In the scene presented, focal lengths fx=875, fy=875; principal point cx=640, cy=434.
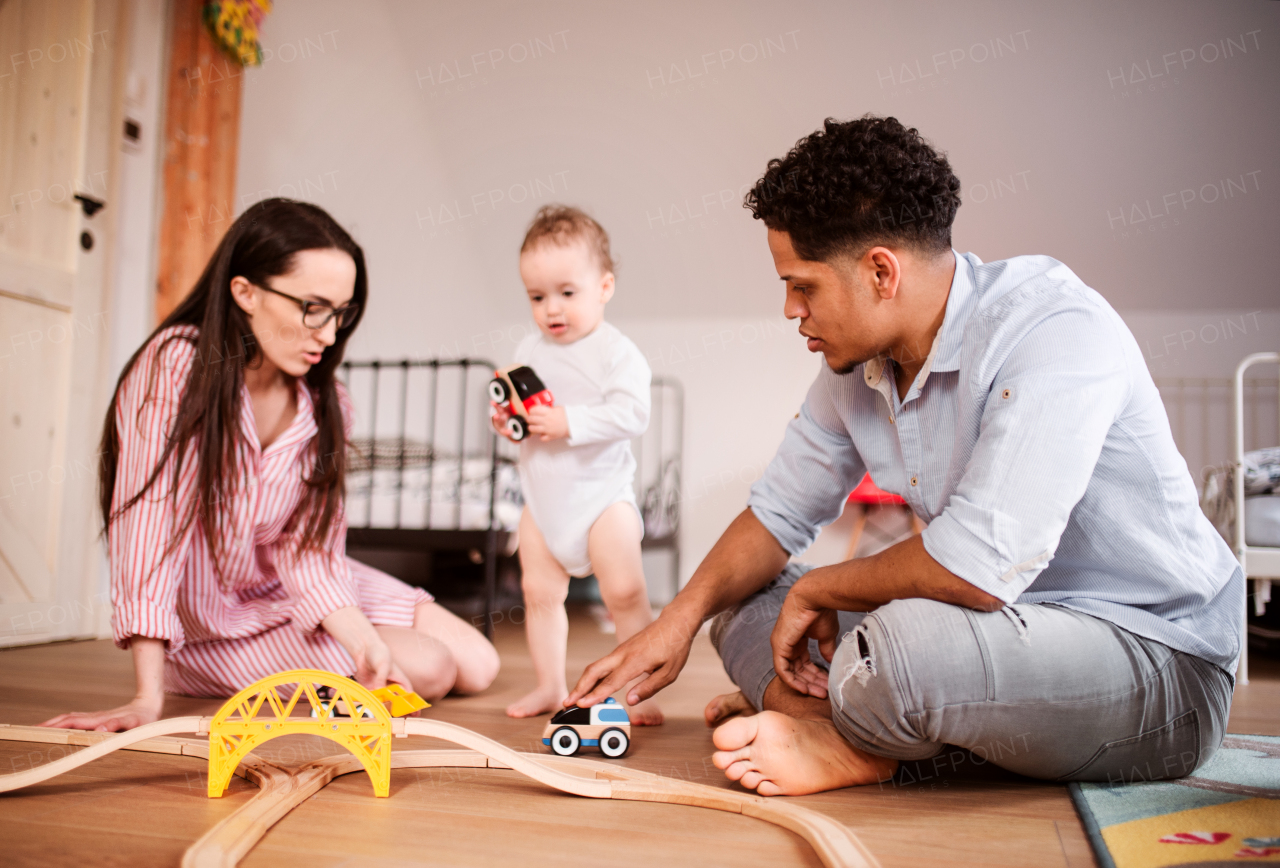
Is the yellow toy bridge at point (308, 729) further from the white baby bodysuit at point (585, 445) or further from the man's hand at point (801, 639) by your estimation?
the white baby bodysuit at point (585, 445)

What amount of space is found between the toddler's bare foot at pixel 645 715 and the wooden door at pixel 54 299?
1754mm

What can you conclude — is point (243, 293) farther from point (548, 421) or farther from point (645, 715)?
point (645, 715)

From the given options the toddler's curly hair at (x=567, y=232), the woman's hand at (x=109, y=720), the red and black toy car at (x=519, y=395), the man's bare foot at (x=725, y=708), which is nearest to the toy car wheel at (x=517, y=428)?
the red and black toy car at (x=519, y=395)

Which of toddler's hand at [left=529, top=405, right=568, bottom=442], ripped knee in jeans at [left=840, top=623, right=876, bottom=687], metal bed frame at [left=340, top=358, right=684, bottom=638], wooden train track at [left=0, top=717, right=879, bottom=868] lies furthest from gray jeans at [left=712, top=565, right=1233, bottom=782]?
metal bed frame at [left=340, top=358, right=684, bottom=638]

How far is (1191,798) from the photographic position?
936 millimetres

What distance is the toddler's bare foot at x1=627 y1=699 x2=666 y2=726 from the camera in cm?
137

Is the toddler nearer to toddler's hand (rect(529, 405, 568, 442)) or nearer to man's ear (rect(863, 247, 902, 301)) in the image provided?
toddler's hand (rect(529, 405, 568, 442))

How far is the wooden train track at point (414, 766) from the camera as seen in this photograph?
0.73 meters

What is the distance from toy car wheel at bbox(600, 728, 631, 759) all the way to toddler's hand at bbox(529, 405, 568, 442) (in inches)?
20.7

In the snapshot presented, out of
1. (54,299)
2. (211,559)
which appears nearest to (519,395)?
(211,559)

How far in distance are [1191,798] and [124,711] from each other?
4.18 ft

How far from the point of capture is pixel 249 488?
1429mm

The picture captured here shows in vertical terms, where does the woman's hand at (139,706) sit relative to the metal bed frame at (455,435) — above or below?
below

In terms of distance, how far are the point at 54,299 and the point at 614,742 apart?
81.9 inches
